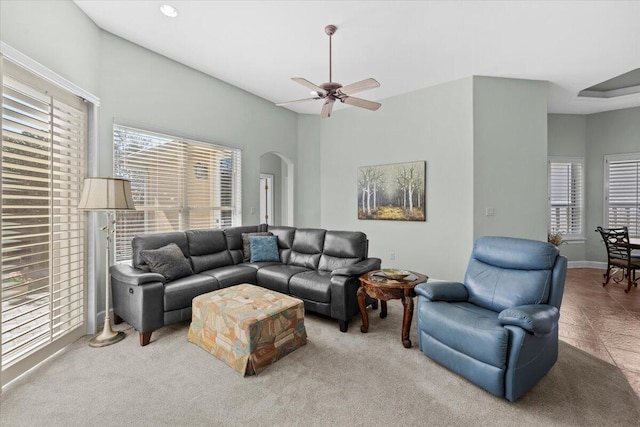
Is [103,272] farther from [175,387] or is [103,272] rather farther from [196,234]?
[175,387]

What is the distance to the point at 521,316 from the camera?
1865 millimetres

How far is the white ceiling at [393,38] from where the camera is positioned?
285 centimetres

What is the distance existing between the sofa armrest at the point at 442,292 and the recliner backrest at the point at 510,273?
9 centimetres

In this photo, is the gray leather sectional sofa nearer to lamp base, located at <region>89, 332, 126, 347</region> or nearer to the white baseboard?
lamp base, located at <region>89, 332, 126, 347</region>

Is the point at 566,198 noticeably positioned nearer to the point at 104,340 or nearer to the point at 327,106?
the point at 327,106

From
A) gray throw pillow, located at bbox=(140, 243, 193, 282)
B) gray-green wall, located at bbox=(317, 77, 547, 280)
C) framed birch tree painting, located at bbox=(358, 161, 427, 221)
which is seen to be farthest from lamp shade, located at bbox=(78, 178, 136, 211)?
gray-green wall, located at bbox=(317, 77, 547, 280)

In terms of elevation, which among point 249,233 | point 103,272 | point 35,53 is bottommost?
point 103,272

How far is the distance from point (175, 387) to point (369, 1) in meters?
3.61

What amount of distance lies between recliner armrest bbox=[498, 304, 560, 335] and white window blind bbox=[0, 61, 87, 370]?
11.1 ft

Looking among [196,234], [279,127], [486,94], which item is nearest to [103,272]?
[196,234]

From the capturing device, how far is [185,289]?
2.99 metres

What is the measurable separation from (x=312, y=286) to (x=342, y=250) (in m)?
0.69

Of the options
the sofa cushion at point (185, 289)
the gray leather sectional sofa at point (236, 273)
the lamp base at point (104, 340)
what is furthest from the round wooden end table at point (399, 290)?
the lamp base at point (104, 340)

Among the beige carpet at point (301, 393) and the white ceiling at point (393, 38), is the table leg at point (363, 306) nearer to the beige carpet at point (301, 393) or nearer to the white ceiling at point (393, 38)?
the beige carpet at point (301, 393)
